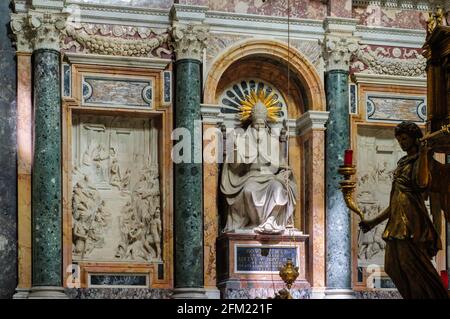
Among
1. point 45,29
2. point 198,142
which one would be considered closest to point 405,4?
point 198,142

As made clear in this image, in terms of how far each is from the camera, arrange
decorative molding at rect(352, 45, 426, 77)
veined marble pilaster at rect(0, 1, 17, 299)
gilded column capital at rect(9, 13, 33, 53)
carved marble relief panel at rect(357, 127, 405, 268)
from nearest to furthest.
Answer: veined marble pilaster at rect(0, 1, 17, 299) → gilded column capital at rect(9, 13, 33, 53) → carved marble relief panel at rect(357, 127, 405, 268) → decorative molding at rect(352, 45, 426, 77)

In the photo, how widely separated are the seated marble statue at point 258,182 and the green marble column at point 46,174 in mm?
2679

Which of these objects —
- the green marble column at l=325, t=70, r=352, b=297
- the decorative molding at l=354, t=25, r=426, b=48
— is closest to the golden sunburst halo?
the green marble column at l=325, t=70, r=352, b=297

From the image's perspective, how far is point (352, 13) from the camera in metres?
19.7

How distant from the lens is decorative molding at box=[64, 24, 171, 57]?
18234mm

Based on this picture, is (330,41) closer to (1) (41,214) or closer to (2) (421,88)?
(2) (421,88)

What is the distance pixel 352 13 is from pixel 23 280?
6.81m

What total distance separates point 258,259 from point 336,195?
161 centimetres

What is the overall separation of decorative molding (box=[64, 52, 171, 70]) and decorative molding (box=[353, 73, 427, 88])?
3.16 meters

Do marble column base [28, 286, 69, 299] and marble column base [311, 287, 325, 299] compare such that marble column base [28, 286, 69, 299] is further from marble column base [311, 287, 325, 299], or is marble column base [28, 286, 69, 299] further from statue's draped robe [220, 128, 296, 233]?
marble column base [311, 287, 325, 299]

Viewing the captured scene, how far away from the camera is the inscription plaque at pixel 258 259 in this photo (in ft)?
60.0

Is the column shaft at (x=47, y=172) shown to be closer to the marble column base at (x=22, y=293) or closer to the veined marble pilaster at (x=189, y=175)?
the marble column base at (x=22, y=293)

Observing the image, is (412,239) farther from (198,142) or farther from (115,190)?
(115,190)
